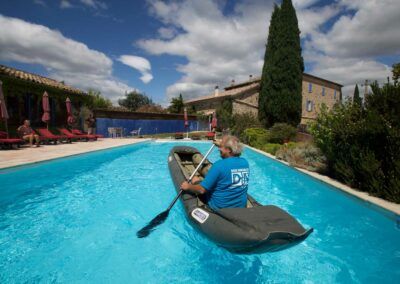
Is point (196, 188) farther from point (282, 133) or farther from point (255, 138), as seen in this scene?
point (255, 138)

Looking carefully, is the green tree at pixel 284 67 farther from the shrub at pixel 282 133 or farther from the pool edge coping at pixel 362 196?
the pool edge coping at pixel 362 196

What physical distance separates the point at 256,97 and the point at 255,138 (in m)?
15.8

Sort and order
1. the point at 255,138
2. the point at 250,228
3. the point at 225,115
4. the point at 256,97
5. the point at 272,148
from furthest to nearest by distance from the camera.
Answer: the point at 256,97 < the point at 225,115 < the point at 255,138 < the point at 272,148 < the point at 250,228

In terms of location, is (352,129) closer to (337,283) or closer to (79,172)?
(337,283)

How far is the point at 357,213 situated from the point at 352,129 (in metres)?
2.31

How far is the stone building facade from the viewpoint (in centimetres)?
3144

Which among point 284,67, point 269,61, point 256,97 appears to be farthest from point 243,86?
point 284,67

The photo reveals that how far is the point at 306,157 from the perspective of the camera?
10430 mm

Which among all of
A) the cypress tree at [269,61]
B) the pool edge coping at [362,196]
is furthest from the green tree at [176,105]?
the pool edge coping at [362,196]

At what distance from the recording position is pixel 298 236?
2652 mm

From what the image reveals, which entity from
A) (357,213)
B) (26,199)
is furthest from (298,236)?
(26,199)

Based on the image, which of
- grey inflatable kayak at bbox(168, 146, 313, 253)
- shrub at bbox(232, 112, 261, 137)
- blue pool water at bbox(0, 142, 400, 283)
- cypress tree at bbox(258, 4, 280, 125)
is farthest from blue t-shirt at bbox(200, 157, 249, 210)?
cypress tree at bbox(258, 4, 280, 125)

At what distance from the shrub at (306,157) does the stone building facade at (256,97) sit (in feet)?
63.8

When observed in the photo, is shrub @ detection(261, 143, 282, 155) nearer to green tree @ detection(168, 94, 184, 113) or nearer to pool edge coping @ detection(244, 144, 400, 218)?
pool edge coping @ detection(244, 144, 400, 218)
